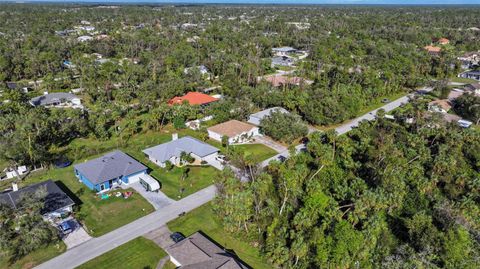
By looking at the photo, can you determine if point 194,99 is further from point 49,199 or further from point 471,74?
point 471,74

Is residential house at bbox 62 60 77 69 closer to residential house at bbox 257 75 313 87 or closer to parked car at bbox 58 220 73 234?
residential house at bbox 257 75 313 87

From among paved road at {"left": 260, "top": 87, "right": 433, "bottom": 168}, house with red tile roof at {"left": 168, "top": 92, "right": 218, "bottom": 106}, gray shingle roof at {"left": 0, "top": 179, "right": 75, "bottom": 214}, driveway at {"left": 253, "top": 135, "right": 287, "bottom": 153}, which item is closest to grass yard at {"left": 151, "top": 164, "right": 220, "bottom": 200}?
paved road at {"left": 260, "top": 87, "right": 433, "bottom": 168}

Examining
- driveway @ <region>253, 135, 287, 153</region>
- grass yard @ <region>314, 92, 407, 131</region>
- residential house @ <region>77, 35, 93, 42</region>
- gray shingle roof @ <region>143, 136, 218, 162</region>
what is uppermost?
residential house @ <region>77, 35, 93, 42</region>

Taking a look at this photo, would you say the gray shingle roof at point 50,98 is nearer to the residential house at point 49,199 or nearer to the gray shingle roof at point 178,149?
the gray shingle roof at point 178,149

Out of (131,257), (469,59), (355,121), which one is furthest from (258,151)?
(469,59)

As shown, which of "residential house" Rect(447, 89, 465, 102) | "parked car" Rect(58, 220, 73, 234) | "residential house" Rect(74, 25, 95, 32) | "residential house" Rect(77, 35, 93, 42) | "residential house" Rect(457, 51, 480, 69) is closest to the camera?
"parked car" Rect(58, 220, 73, 234)

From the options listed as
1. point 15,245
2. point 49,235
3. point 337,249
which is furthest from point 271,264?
point 15,245

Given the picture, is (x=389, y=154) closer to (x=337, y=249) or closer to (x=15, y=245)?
(x=337, y=249)
